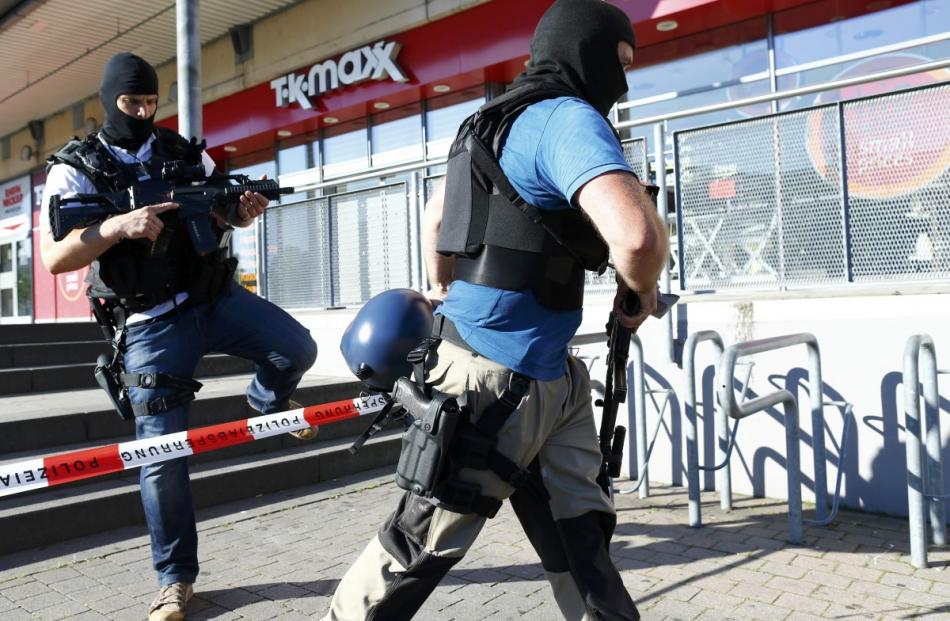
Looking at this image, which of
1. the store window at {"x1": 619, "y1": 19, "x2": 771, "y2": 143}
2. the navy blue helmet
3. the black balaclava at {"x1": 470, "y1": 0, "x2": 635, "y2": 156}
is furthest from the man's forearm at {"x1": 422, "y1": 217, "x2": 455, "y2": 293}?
the store window at {"x1": 619, "y1": 19, "x2": 771, "y2": 143}

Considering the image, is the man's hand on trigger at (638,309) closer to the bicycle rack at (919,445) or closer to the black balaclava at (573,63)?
the black balaclava at (573,63)

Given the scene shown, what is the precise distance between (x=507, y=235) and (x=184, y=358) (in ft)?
6.28

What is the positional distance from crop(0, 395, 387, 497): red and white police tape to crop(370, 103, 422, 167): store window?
810 cm

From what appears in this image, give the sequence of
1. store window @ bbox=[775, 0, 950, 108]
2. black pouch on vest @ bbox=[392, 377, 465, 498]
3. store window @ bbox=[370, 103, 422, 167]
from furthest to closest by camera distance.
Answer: store window @ bbox=[370, 103, 422, 167], store window @ bbox=[775, 0, 950, 108], black pouch on vest @ bbox=[392, 377, 465, 498]

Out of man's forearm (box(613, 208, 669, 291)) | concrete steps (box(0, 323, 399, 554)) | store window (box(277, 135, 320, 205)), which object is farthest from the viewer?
store window (box(277, 135, 320, 205))

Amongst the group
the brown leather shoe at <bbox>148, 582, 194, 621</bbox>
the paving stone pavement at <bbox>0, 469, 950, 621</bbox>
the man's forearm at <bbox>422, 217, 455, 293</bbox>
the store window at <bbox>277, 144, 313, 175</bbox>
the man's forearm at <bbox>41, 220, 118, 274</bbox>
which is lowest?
the paving stone pavement at <bbox>0, 469, 950, 621</bbox>

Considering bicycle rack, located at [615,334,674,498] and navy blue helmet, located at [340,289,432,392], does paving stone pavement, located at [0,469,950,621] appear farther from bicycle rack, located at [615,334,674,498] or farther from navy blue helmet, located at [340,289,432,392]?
navy blue helmet, located at [340,289,432,392]

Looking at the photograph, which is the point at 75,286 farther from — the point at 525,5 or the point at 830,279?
the point at 830,279

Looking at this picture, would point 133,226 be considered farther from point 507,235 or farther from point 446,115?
point 446,115

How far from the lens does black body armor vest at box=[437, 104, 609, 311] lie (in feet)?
6.30

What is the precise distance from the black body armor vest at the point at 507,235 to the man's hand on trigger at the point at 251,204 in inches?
62.0

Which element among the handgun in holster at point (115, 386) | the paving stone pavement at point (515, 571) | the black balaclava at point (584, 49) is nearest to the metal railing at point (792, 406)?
the paving stone pavement at point (515, 571)

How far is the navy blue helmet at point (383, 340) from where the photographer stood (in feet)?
7.79

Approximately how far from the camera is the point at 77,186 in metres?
3.12
